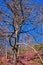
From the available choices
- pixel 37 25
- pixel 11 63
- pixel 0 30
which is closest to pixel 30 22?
pixel 37 25

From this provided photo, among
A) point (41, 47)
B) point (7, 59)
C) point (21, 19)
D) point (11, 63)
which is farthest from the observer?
point (41, 47)

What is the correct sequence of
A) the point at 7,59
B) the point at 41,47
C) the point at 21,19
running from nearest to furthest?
the point at 21,19 → the point at 7,59 → the point at 41,47

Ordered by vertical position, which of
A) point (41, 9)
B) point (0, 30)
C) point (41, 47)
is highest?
point (41, 9)

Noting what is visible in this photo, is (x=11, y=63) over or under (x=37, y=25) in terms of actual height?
under

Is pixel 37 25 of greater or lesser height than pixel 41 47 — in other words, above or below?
above

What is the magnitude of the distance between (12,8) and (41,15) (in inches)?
81.3

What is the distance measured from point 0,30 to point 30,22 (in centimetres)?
219

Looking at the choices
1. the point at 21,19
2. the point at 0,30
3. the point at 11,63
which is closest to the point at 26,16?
the point at 21,19

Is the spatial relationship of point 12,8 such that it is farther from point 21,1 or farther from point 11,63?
point 11,63

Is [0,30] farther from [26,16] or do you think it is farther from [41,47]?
[41,47]

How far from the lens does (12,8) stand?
61.6ft

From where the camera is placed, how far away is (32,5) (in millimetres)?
19266

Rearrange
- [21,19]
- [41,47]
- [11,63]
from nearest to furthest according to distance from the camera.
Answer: [21,19]
[11,63]
[41,47]

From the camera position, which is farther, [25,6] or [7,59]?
[7,59]
